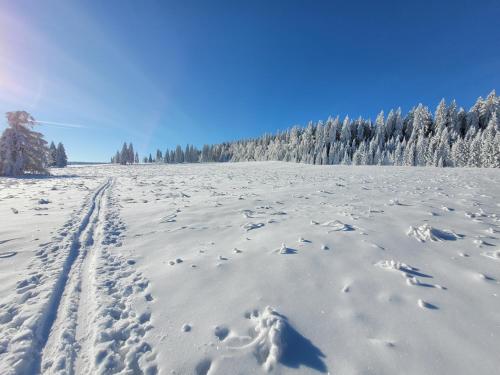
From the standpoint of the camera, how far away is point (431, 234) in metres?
6.12

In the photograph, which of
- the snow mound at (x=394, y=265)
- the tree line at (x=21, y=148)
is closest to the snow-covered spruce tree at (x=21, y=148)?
the tree line at (x=21, y=148)

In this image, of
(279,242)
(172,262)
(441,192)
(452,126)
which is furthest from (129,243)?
(452,126)

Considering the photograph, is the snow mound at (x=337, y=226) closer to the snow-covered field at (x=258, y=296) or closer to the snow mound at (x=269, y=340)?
the snow-covered field at (x=258, y=296)

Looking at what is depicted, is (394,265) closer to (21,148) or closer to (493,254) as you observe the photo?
(493,254)

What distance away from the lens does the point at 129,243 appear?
22.8 ft

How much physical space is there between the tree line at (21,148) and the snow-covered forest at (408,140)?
253ft

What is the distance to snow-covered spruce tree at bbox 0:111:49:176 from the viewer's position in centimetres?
2759

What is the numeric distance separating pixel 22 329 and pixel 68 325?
0.61 m

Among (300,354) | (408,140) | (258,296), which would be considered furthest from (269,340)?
(408,140)

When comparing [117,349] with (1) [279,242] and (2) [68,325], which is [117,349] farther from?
(1) [279,242]

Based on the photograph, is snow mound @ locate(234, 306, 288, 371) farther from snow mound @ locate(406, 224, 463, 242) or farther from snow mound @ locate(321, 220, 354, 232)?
snow mound @ locate(406, 224, 463, 242)

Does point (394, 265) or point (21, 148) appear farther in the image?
point (21, 148)

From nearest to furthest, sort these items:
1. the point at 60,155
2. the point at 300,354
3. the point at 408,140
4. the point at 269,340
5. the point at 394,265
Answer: the point at 300,354 → the point at 269,340 → the point at 394,265 → the point at 60,155 → the point at 408,140

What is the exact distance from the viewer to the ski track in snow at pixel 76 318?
3033 millimetres
